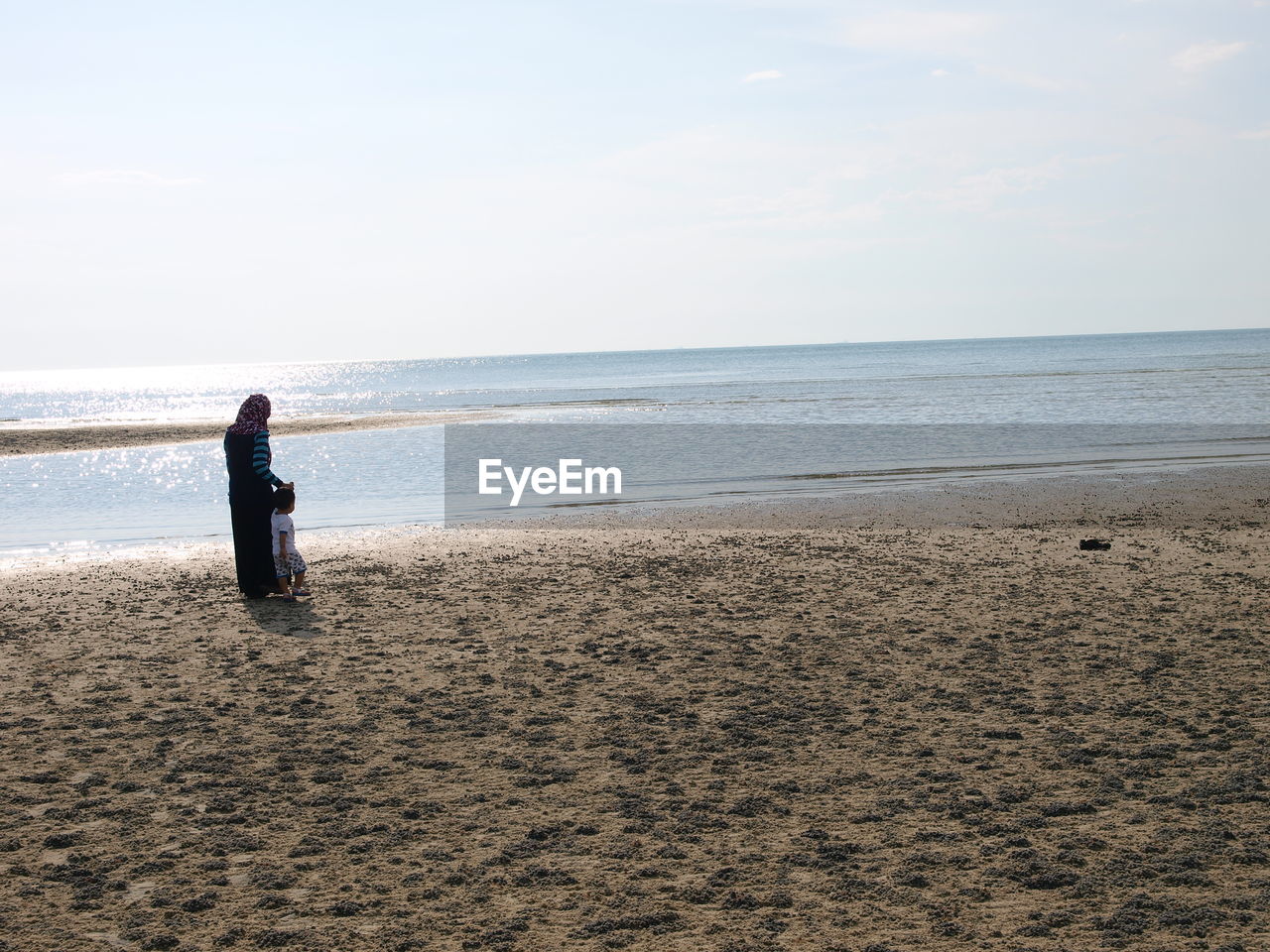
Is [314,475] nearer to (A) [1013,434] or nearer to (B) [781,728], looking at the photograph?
(A) [1013,434]

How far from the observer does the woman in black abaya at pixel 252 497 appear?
33.4 feet

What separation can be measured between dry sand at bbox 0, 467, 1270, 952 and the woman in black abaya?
326 mm

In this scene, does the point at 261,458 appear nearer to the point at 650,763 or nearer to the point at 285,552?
the point at 285,552

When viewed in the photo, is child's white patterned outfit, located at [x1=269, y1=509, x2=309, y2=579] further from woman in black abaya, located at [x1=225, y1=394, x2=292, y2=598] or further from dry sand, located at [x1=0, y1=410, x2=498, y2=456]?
dry sand, located at [x1=0, y1=410, x2=498, y2=456]

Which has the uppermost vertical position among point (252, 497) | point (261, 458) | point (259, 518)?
point (261, 458)

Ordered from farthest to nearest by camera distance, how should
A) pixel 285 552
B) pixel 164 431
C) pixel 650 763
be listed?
pixel 164 431 → pixel 285 552 → pixel 650 763

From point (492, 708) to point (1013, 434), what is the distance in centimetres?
2509

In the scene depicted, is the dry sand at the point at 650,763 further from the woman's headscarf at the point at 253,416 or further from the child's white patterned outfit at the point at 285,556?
the woman's headscarf at the point at 253,416

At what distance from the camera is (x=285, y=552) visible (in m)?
10.1

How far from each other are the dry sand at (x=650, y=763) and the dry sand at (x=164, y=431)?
29591 millimetres

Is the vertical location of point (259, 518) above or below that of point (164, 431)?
below

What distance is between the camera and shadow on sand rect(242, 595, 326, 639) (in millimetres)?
8883

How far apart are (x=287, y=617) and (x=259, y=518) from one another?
1346mm

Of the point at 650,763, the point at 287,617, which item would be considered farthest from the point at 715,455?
the point at 650,763
